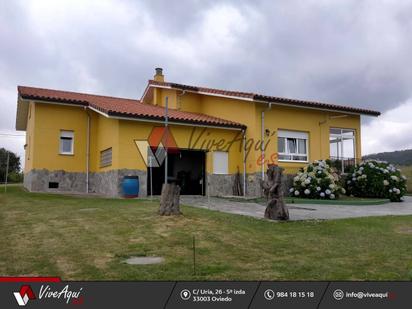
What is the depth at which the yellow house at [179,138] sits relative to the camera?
18172 millimetres

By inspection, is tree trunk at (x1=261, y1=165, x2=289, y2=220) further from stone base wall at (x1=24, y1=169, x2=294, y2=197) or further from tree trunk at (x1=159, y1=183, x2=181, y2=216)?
stone base wall at (x1=24, y1=169, x2=294, y2=197)

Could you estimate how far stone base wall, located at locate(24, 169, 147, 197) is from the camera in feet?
58.7

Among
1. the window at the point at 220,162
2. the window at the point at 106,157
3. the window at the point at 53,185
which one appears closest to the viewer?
the window at the point at 106,157

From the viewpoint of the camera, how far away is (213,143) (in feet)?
64.8

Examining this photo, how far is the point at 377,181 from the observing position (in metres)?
18.8

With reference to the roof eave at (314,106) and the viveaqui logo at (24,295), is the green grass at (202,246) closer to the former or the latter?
the viveaqui logo at (24,295)

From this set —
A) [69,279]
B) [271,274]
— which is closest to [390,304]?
[271,274]

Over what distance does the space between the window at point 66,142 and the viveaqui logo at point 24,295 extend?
17.1 metres

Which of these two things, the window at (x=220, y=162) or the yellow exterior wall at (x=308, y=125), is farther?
the yellow exterior wall at (x=308, y=125)

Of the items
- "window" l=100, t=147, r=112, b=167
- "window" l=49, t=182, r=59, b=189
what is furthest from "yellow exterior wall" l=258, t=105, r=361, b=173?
"window" l=49, t=182, r=59, b=189

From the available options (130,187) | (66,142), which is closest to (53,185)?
(66,142)

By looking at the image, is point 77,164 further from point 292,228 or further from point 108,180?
point 292,228

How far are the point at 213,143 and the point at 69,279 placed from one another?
14.6 m

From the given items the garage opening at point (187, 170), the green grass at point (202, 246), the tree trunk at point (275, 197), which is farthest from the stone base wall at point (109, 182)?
the tree trunk at point (275, 197)
